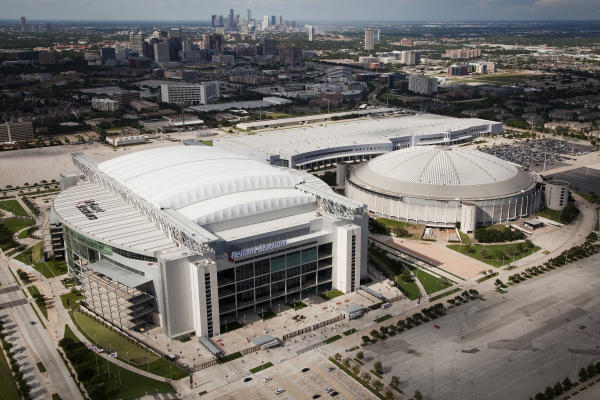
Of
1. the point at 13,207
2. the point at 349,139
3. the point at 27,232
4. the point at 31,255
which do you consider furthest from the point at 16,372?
the point at 349,139

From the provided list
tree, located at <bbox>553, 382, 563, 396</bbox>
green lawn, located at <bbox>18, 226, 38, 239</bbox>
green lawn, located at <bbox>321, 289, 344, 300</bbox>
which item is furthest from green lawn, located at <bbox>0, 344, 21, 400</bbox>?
tree, located at <bbox>553, 382, 563, 396</bbox>

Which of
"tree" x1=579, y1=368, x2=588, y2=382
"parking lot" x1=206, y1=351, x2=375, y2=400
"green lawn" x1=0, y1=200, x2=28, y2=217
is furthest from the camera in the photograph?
"green lawn" x1=0, y1=200, x2=28, y2=217

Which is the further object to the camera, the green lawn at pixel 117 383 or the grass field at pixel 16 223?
the grass field at pixel 16 223

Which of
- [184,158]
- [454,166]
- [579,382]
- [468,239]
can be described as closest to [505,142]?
[454,166]

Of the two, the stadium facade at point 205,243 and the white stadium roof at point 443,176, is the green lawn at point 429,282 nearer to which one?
the stadium facade at point 205,243

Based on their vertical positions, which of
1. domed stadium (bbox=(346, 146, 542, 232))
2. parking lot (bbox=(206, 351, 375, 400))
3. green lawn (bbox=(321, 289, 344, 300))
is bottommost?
parking lot (bbox=(206, 351, 375, 400))

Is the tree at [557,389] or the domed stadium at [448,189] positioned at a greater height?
the domed stadium at [448,189]

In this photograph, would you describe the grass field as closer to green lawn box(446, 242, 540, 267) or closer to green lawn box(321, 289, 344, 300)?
green lawn box(321, 289, 344, 300)

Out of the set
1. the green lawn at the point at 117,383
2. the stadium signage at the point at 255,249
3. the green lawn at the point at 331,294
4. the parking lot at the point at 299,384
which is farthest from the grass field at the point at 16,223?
Answer: the parking lot at the point at 299,384
